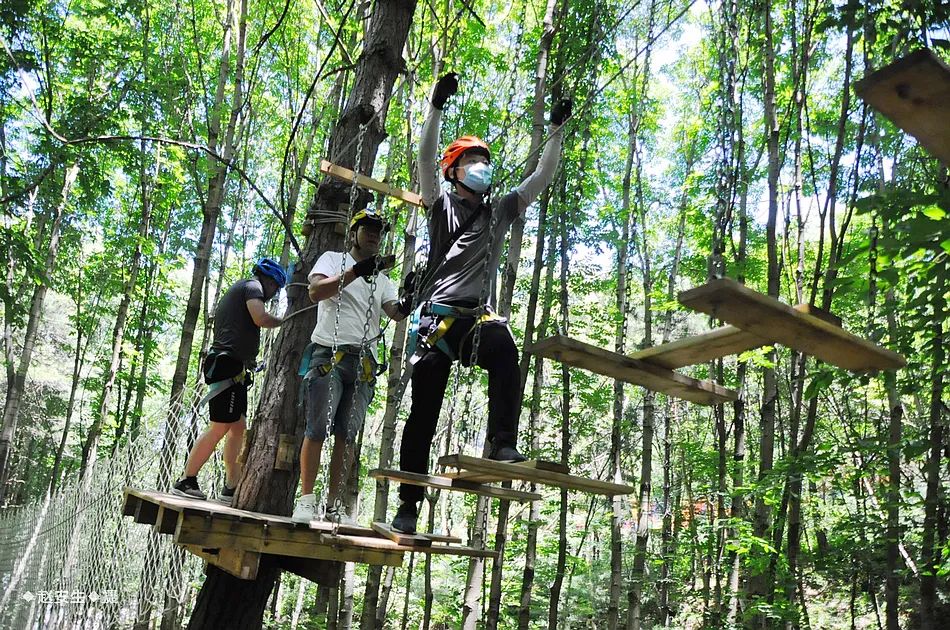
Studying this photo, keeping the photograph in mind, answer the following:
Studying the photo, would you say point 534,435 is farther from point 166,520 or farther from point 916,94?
point 916,94

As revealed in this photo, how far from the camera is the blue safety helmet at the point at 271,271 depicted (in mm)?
4004

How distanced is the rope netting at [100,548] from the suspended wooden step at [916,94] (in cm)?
527

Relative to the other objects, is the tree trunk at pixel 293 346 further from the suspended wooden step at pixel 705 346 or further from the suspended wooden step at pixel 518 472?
the suspended wooden step at pixel 705 346

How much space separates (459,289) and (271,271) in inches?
61.0

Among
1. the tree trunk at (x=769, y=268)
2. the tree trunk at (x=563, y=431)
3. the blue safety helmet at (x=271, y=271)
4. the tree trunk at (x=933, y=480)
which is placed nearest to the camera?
the tree trunk at (x=933, y=480)

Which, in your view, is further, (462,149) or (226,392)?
(226,392)

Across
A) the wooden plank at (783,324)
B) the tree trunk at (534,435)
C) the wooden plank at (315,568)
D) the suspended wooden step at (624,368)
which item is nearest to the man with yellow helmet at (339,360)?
the wooden plank at (315,568)

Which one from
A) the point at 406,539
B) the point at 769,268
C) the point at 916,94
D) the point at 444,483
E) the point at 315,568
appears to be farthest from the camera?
the point at 769,268

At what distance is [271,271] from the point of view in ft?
13.2

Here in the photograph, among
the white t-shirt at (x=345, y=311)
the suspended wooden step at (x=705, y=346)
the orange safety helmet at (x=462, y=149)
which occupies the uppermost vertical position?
the orange safety helmet at (x=462, y=149)

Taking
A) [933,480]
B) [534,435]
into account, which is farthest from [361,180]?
[534,435]

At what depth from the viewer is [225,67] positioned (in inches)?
329

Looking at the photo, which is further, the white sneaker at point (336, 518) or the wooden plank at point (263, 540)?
the white sneaker at point (336, 518)

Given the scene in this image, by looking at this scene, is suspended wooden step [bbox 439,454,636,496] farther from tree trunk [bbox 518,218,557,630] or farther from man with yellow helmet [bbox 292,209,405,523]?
tree trunk [bbox 518,218,557,630]
